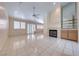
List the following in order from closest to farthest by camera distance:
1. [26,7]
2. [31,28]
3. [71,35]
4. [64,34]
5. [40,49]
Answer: [40,49]
[71,35]
[64,34]
[26,7]
[31,28]

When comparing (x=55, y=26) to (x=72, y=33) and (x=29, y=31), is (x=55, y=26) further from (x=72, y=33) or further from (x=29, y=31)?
(x=29, y=31)

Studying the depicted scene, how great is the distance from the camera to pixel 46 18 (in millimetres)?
13609

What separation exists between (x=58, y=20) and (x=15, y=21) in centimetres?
689

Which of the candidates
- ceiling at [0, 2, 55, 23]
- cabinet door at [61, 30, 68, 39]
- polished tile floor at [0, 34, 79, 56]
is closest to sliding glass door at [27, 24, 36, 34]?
ceiling at [0, 2, 55, 23]

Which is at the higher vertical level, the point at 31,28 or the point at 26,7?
the point at 26,7

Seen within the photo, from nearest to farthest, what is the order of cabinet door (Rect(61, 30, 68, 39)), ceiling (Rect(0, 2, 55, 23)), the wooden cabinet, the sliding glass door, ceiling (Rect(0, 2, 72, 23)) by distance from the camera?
ceiling (Rect(0, 2, 72, 23)), ceiling (Rect(0, 2, 55, 23)), the wooden cabinet, cabinet door (Rect(61, 30, 68, 39)), the sliding glass door

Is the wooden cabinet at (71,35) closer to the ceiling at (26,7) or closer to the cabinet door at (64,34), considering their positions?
the cabinet door at (64,34)

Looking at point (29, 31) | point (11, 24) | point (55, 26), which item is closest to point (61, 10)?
point (55, 26)

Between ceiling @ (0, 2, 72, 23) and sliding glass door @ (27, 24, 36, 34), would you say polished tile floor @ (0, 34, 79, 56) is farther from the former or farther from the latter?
sliding glass door @ (27, 24, 36, 34)

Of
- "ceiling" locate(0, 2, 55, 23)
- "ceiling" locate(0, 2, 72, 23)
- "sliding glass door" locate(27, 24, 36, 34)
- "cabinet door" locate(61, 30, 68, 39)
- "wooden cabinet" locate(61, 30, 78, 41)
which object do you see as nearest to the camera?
"ceiling" locate(0, 2, 72, 23)

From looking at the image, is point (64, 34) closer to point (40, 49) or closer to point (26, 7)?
point (26, 7)

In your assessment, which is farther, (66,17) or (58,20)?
(58,20)

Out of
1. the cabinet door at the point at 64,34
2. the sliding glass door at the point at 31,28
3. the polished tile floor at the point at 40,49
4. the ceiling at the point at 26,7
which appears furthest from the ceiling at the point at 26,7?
the sliding glass door at the point at 31,28

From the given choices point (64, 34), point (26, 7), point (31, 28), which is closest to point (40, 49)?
point (64, 34)
